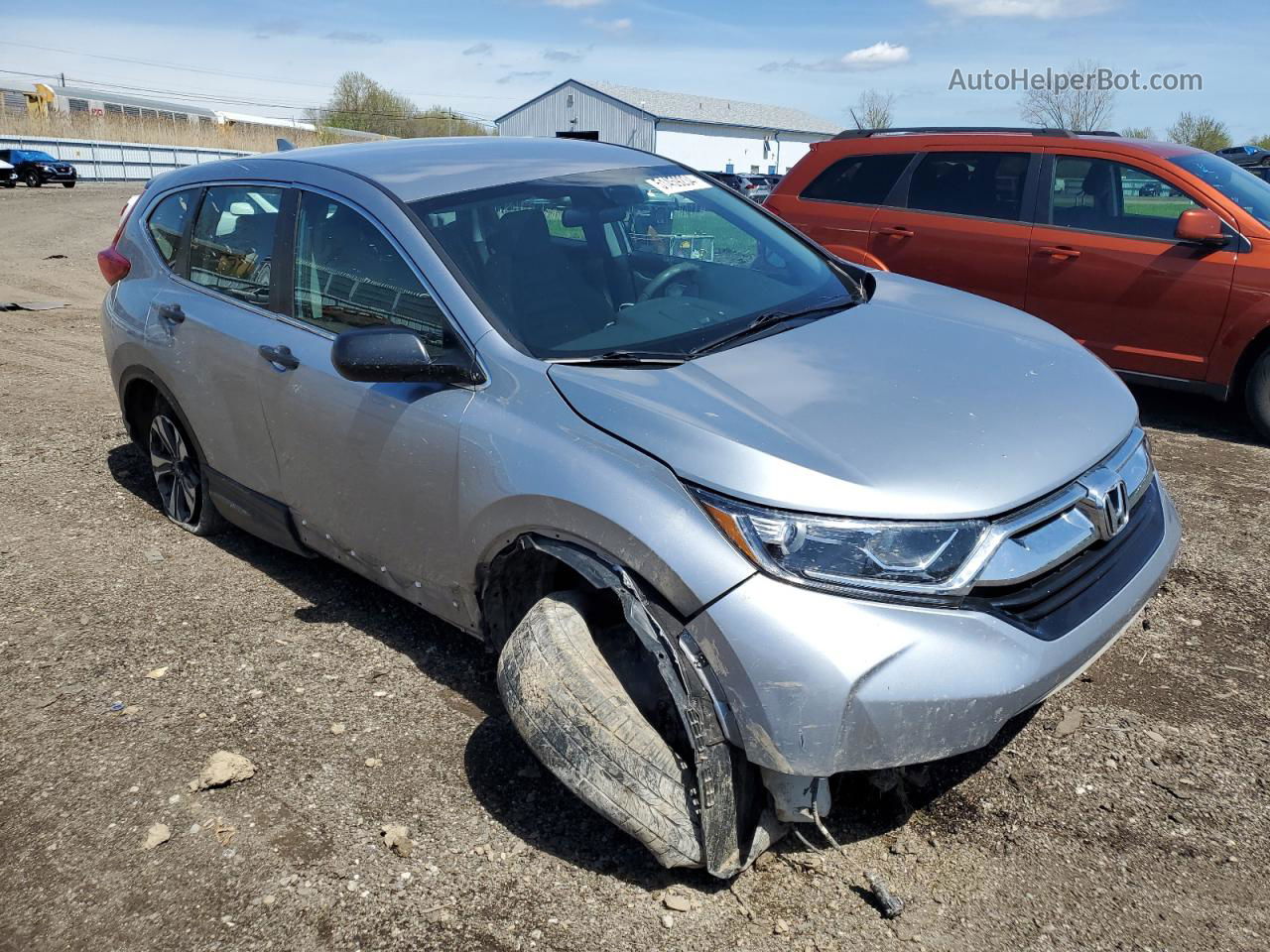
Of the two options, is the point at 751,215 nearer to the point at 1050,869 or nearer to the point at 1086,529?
the point at 1086,529

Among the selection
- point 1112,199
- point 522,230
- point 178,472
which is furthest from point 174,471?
point 1112,199

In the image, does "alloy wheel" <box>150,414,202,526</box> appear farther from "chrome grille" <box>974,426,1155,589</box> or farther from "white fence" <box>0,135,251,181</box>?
"white fence" <box>0,135,251,181</box>

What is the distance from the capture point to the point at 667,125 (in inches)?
2223

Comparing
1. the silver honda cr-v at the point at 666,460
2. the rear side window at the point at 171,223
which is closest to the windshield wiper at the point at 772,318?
the silver honda cr-v at the point at 666,460

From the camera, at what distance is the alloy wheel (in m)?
4.84

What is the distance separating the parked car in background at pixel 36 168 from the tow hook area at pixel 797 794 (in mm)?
41868

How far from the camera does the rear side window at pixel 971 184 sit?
23.6 ft

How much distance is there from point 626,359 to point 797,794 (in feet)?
4.19

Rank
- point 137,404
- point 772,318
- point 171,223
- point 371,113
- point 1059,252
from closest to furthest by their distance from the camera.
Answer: point 772,318
point 171,223
point 137,404
point 1059,252
point 371,113

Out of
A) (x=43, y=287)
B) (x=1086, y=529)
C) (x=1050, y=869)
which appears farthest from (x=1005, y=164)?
(x=43, y=287)

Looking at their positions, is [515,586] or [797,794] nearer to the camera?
[797,794]

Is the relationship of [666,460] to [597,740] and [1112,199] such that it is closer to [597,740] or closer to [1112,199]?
[597,740]

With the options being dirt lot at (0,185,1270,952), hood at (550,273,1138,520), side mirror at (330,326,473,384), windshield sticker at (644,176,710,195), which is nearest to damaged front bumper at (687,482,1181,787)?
hood at (550,273,1138,520)

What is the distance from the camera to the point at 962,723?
2.45 meters
